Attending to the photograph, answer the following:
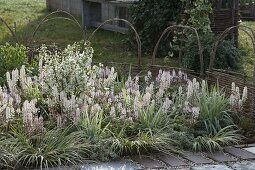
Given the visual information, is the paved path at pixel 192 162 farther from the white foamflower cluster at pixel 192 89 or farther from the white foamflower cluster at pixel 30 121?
the white foamflower cluster at pixel 192 89

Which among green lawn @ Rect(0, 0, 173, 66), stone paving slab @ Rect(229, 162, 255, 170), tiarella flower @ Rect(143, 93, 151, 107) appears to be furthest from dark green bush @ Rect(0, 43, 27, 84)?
stone paving slab @ Rect(229, 162, 255, 170)

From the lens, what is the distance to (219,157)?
4781 millimetres

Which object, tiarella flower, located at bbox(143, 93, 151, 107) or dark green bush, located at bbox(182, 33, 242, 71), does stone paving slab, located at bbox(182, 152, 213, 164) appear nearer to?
tiarella flower, located at bbox(143, 93, 151, 107)

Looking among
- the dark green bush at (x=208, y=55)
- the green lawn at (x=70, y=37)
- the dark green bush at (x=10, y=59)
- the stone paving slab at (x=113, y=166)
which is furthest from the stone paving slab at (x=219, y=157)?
the green lawn at (x=70, y=37)

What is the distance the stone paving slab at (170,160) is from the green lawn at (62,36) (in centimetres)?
470

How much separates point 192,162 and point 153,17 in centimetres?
584

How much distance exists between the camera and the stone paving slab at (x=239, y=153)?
4777mm

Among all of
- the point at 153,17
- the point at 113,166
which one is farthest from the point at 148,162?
the point at 153,17

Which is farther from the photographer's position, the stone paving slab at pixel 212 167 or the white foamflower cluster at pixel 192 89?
the white foamflower cluster at pixel 192 89

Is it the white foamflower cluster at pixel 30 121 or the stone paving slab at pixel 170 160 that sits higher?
the white foamflower cluster at pixel 30 121

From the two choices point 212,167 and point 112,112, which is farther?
point 112,112

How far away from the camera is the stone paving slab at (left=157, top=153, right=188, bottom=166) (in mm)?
4582

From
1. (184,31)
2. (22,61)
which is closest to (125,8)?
(184,31)

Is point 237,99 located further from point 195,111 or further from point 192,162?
point 192,162
